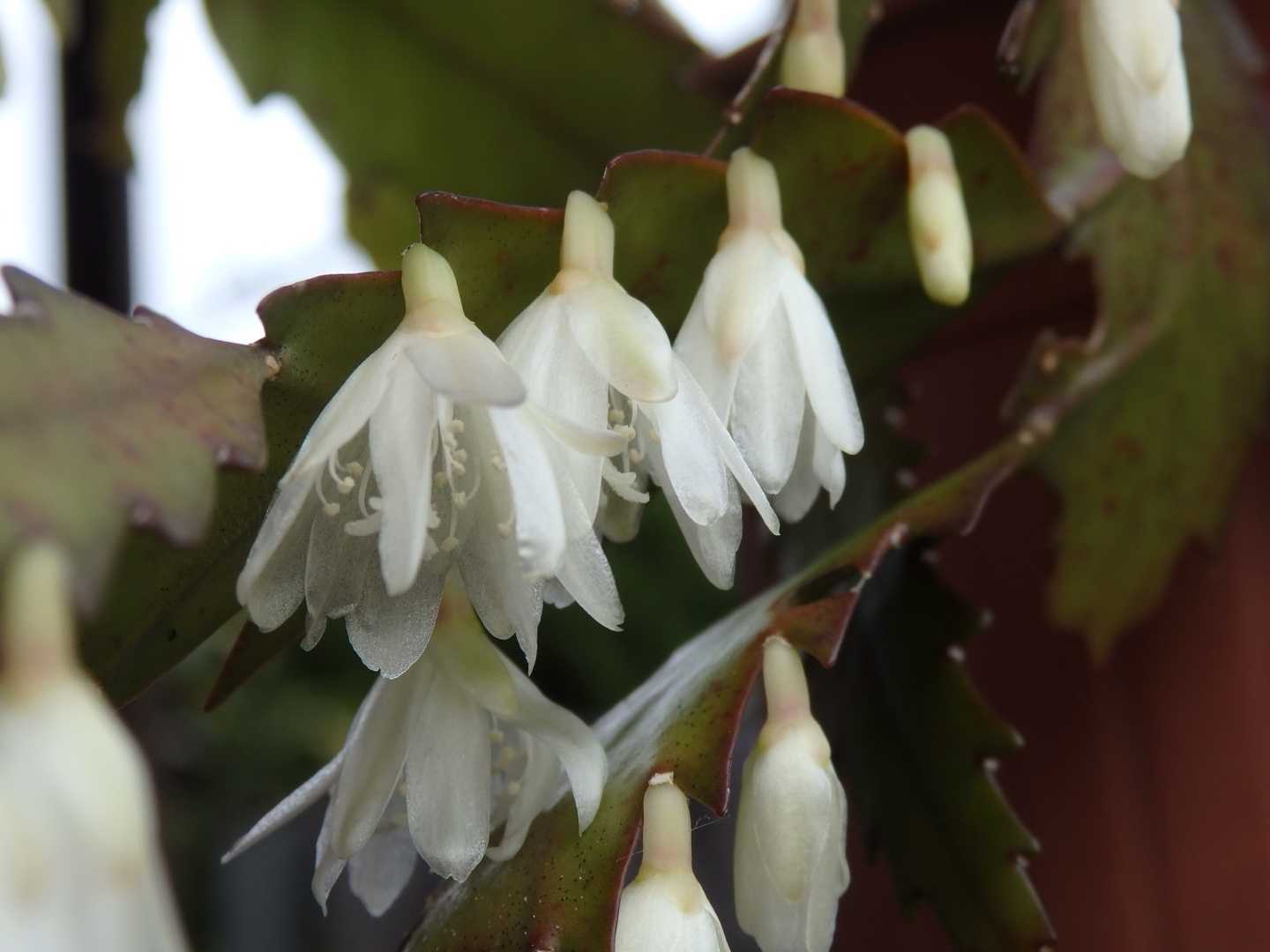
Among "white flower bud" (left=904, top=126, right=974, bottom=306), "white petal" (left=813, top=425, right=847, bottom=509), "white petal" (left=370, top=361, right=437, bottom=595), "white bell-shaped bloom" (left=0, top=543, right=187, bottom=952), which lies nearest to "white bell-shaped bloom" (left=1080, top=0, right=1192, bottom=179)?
"white flower bud" (left=904, top=126, right=974, bottom=306)

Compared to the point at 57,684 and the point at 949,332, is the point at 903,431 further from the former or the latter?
the point at 57,684

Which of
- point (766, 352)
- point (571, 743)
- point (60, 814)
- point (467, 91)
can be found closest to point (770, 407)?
point (766, 352)

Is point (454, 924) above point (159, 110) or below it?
above

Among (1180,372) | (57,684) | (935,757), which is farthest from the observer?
(1180,372)

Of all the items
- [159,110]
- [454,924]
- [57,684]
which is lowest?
[159,110]

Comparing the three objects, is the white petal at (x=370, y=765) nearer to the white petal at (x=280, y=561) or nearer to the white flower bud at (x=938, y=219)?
the white petal at (x=280, y=561)

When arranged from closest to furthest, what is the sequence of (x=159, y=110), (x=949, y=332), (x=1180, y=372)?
(x=1180, y=372), (x=949, y=332), (x=159, y=110)

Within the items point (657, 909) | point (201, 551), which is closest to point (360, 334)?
point (201, 551)

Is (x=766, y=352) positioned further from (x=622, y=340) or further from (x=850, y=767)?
(x=850, y=767)
